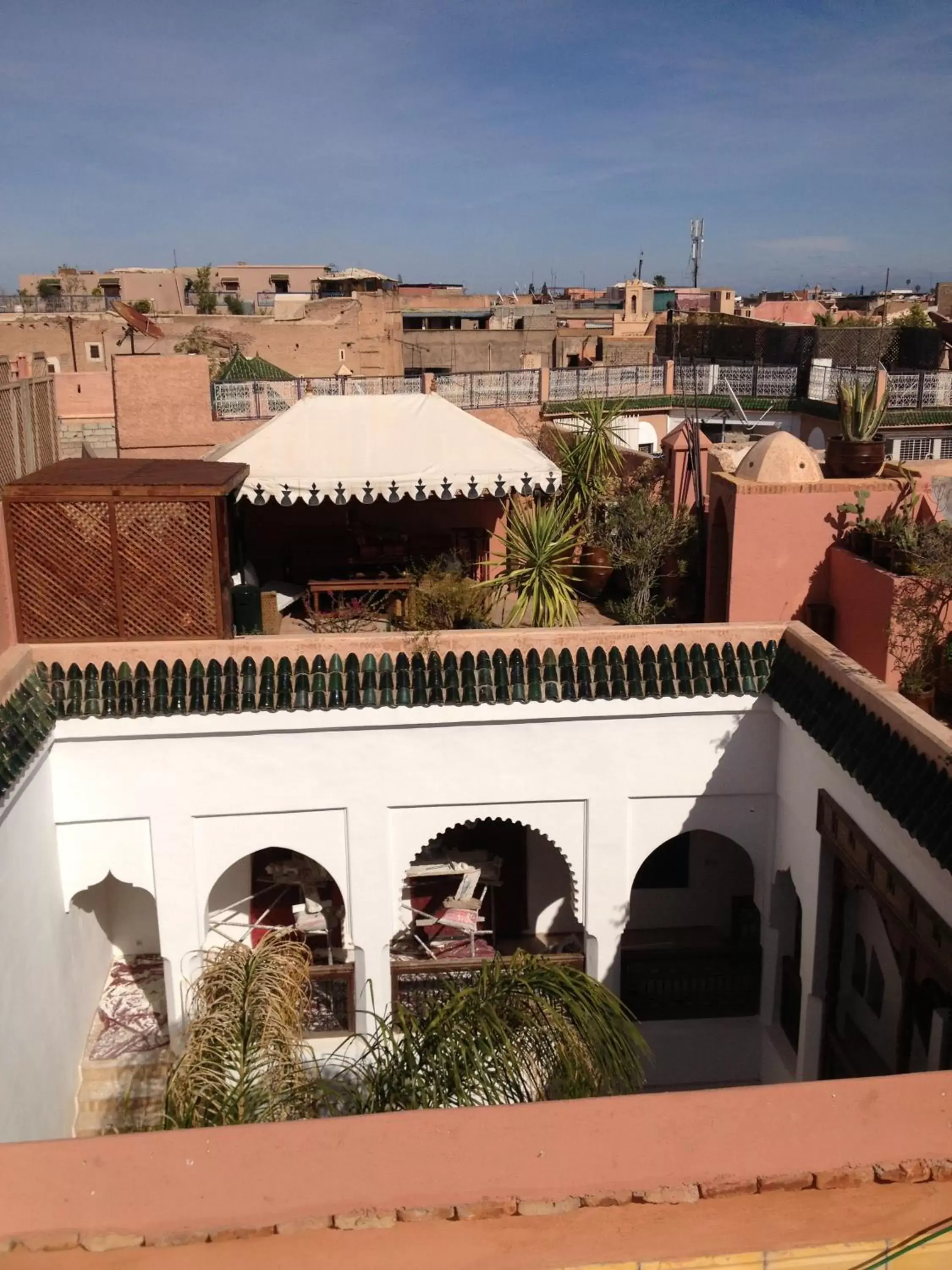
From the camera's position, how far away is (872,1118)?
11.7 ft

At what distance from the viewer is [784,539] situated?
7.96 m

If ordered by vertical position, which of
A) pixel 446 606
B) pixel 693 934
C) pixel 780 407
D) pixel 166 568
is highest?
pixel 780 407

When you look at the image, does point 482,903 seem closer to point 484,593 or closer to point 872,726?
point 484,593

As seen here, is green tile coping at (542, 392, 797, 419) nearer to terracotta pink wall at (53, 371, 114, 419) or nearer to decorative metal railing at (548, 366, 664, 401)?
decorative metal railing at (548, 366, 664, 401)

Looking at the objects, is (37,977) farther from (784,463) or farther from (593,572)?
(784,463)

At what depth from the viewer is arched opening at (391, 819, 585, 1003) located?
8648 millimetres

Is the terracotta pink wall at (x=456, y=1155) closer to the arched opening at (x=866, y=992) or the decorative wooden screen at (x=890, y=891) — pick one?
the decorative wooden screen at (x=890, y=891)

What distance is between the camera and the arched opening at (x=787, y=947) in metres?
7.81

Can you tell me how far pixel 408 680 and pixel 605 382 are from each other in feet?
51.4

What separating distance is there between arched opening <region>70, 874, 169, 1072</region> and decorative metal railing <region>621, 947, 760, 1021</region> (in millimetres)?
3548

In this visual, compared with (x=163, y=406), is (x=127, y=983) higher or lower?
lower

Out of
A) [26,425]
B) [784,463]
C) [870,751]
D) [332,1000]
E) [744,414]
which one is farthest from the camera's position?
[744,414]

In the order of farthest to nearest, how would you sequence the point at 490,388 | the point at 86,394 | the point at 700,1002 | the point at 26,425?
1. the point at 86,394
2. the point at 490,388
3. the point at 700,1002
4. the point at 26,425

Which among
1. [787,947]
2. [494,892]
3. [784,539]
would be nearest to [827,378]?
[784,539]
